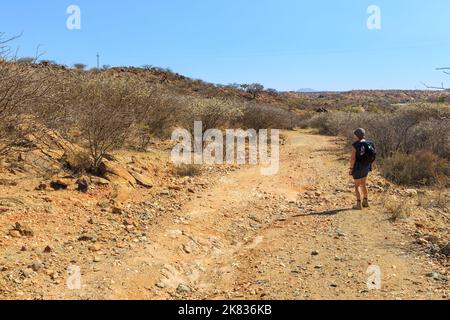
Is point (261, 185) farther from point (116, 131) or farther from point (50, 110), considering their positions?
point (50, 110)

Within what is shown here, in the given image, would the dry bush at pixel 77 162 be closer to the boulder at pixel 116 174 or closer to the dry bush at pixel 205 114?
the boulder at pixel 116 174

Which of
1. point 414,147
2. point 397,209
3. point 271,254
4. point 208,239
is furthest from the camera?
point 414,147

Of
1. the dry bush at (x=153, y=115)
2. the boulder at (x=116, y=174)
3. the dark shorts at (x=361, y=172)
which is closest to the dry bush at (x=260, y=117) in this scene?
the dry bush at (x=153, y=115)

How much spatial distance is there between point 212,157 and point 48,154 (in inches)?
216

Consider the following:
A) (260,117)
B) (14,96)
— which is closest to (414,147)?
(260,117)

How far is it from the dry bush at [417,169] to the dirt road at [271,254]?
93.1 inches

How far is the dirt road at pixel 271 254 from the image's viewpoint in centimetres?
473

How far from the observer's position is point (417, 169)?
11.2 meters

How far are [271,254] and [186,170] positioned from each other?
4816mm

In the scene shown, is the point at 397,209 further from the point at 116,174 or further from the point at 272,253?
the point at 116,174

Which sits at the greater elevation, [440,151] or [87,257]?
[440,151]

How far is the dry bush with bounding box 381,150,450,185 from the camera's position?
10922 mm

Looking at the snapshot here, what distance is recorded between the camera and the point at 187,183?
31.2 ft
